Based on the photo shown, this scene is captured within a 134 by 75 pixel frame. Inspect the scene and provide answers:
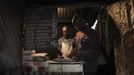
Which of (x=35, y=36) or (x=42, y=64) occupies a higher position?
(x=35, y=36)

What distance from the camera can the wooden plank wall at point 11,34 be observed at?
21.1 ft

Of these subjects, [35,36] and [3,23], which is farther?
[35,36]

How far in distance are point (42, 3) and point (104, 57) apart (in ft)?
8.42

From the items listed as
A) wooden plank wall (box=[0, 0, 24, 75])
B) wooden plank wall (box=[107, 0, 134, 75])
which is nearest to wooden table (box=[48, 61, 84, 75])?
wooden plank wall (box=[0, 0, 24, 75])

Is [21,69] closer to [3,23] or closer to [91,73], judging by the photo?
[3,23]

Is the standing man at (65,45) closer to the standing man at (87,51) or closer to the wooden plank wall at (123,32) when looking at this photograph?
the standing man at (87,51)

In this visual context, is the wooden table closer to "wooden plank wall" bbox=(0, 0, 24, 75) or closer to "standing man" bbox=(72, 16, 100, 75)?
"standing man" bbox=(72, 16, 100, 75)

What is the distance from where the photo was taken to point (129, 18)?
21.8ft

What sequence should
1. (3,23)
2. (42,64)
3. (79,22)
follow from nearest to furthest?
(3,23) → (42,64) → (79,22)

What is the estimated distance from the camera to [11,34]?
6766mm

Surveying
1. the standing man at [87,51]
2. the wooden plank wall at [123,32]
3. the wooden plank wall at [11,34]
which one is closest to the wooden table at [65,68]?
the standing man at [87,51]

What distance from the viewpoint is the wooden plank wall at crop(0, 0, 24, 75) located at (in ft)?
21.1

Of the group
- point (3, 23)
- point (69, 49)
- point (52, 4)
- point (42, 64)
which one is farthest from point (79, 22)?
point (3, 23)

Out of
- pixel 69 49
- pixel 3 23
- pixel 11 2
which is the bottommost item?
pixel 69 49
